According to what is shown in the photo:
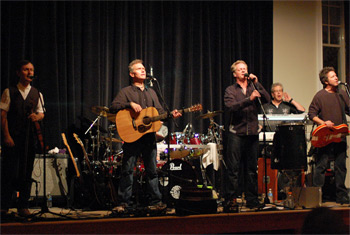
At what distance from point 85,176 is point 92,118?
1.57m

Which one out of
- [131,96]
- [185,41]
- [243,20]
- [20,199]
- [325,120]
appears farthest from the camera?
[243,20]

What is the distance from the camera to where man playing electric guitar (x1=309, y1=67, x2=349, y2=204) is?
17.6ft

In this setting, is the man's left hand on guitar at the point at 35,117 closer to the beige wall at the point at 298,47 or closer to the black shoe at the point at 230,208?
the black shoe at the point at 230,208

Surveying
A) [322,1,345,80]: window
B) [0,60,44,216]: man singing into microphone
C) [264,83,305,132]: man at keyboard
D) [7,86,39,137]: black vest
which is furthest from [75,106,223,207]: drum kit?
[322,1,345,80]: window

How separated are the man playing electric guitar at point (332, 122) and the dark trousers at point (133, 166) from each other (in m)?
2.22

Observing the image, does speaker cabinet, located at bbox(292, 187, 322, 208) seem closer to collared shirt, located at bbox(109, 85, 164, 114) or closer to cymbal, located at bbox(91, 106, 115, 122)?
collared shirt, located at bbox(109, 85, 164, 114)

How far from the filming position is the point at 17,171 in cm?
426

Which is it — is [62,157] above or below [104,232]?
above

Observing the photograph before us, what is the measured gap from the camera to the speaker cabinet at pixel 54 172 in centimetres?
596

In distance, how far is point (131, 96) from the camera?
15.7ft

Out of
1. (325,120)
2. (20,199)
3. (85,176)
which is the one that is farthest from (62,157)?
(325,120)

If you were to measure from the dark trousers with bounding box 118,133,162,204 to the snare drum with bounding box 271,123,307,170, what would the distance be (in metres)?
1.54

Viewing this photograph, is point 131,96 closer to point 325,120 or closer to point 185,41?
point 325,120

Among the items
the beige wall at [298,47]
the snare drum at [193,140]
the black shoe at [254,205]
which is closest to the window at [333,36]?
the beige wall at [298,47]
